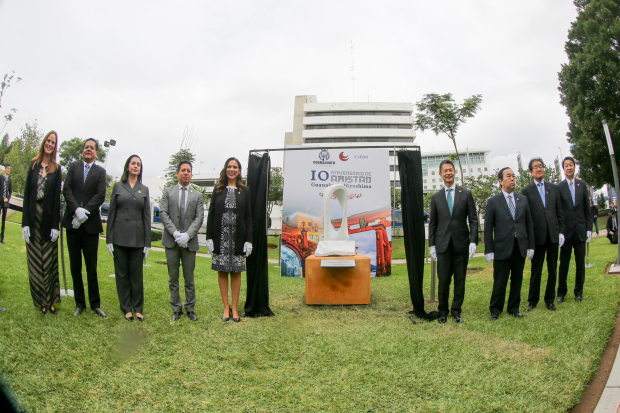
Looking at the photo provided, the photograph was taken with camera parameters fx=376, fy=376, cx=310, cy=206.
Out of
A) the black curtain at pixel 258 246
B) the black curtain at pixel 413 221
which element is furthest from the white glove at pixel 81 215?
the black curtain at pixel 413 221

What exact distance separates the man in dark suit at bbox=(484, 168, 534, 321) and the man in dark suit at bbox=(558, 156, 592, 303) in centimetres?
71

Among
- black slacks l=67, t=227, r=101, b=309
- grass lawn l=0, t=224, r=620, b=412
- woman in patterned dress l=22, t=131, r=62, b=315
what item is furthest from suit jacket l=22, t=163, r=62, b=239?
grass lawn l=0, t=224, r=620, b=412

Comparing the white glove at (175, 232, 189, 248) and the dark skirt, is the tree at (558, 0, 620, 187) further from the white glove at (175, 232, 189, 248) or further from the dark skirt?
the dark skirt

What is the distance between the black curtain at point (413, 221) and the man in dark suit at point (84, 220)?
3644 mm

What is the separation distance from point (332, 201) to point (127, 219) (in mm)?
5504

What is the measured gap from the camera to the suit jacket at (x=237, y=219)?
4.50 meters

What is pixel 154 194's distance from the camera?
35.5 meters

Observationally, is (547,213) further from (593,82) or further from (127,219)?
(593,82)

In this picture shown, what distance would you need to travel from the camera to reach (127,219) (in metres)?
4.11

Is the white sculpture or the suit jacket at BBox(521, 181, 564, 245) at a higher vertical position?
the suit jacket at BBox(521, 181, 564, 245)

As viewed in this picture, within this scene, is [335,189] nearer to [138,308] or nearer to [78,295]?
[138,308]

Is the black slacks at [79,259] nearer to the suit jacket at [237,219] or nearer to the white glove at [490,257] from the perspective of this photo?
the suit jacket at [237,219]

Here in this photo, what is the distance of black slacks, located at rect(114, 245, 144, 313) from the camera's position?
411cm

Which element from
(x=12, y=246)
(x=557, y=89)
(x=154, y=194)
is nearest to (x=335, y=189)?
(x=12, y=246)
